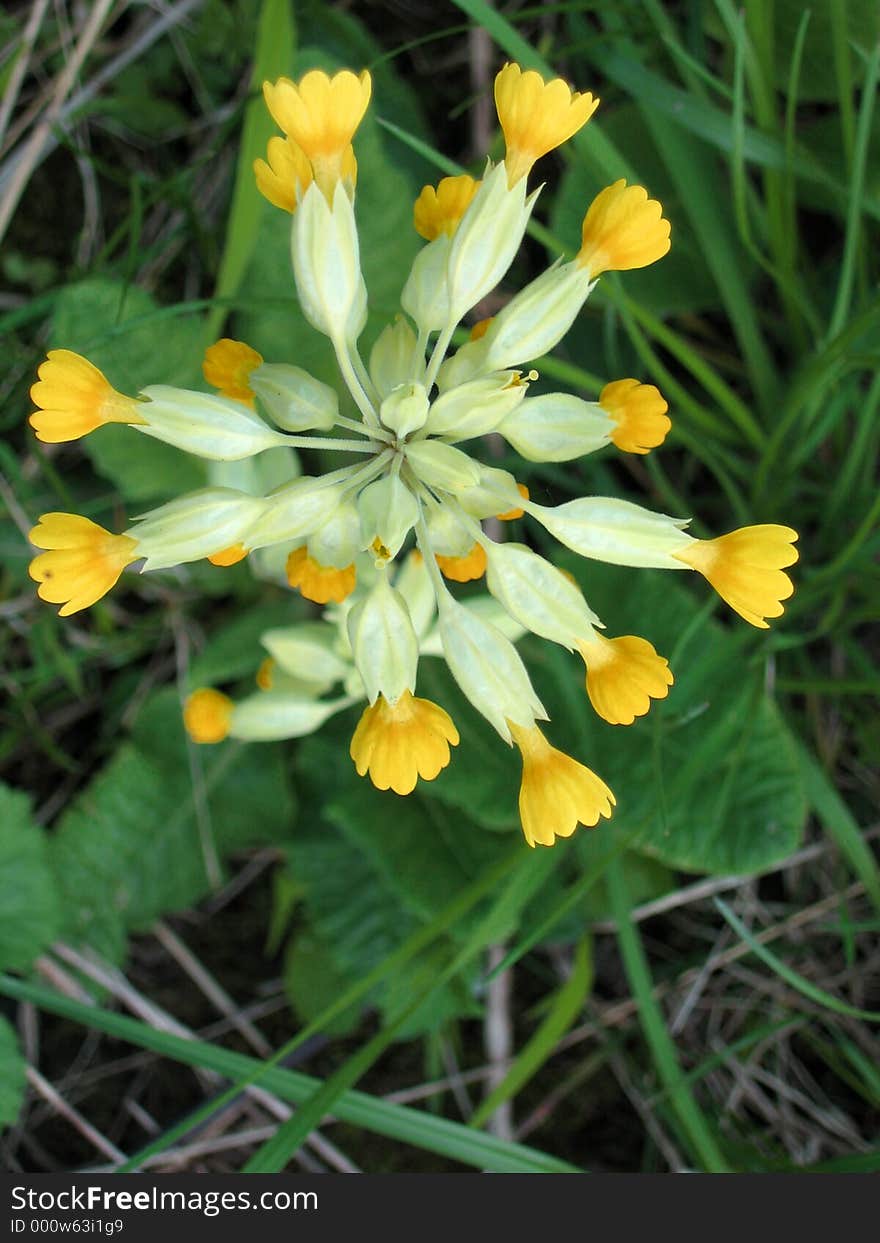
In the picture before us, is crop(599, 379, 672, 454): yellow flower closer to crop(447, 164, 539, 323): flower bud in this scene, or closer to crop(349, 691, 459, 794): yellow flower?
crop(447, 164, 539, 323): flower bud

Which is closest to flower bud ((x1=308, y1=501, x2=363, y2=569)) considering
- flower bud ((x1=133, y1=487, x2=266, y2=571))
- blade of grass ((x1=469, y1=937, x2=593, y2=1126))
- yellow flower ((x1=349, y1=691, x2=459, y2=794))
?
flower bud ((x1=133, y1=487, x2=266, y2=571))

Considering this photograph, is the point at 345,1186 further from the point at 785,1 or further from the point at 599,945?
the point at 785,1

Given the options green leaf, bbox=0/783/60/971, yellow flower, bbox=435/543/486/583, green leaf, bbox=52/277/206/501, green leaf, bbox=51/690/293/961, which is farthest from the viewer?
green leaf, bbox=51/690/293/961

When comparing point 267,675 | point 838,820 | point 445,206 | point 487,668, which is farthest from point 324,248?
point 838,820

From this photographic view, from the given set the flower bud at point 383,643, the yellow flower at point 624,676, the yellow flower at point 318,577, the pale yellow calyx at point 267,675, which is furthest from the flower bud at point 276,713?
the yellow flower at point 624,676

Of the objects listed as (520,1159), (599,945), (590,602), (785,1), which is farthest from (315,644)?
(785,1)
